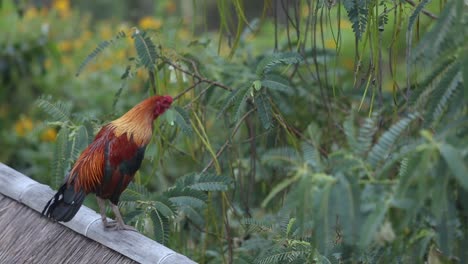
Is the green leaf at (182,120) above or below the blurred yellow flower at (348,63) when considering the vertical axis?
above

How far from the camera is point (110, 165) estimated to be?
3.56 meters

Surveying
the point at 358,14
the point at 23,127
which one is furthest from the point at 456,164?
the point at 23,127

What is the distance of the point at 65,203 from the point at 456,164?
6.30 feet

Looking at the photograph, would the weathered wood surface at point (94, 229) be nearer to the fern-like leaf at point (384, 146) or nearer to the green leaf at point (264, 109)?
the green leaf at point (264, 109)

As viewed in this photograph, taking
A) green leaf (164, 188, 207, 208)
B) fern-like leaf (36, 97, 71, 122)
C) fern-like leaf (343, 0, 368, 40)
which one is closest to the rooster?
green leaf (164, 188, 207, 208)

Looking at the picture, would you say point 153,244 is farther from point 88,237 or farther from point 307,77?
point 307,77

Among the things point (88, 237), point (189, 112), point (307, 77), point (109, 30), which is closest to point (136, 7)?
point (109, 30)

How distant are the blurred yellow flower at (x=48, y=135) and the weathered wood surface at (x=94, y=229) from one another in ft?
8.43

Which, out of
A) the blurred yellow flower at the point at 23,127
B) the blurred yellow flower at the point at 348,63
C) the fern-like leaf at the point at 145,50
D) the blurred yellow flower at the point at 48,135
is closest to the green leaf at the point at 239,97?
the fern-like leaf at the point at 145,50

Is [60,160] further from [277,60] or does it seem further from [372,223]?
[372,223]

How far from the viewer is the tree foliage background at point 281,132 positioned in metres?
2.28

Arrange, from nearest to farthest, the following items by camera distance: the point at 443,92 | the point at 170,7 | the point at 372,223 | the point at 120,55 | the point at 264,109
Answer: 1. the point at 372,223
2. the point at 443,92
3. the point at 264,109
4. the point at 120,55
5. the point at 170,7

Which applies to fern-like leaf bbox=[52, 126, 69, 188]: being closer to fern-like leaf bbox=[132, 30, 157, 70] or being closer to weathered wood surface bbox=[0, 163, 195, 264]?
weathered wood surface bbox=[0, 163, 195, 264]

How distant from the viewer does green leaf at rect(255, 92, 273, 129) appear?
12.2 feet
